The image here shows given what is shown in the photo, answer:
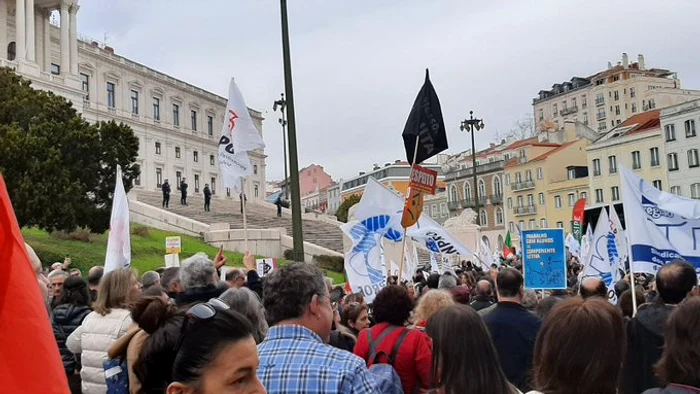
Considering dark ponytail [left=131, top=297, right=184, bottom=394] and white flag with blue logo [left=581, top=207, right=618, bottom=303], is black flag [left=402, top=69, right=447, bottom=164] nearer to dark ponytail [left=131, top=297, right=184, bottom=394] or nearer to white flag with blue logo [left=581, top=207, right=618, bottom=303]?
white flag with blue logo [left=581, top=207, right=618, bottom=303]

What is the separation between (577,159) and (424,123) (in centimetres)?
6124

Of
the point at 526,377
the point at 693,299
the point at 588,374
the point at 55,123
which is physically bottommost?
the point at 526,377

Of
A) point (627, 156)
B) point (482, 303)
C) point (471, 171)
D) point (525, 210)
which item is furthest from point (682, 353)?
point (471, 171)

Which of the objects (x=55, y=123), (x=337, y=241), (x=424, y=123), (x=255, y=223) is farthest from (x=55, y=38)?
(x=424, y=123)

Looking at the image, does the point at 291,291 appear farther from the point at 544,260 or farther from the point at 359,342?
the point at 544,260

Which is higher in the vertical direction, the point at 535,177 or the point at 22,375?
the point at 535,177

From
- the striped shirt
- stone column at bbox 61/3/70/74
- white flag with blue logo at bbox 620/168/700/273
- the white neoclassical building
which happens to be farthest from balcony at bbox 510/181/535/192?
the striped shirt

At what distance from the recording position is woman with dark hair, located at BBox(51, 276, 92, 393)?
5848mm

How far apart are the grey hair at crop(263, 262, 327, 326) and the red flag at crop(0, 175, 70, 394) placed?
1824 millimetres

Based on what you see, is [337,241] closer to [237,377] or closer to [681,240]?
[681,240]

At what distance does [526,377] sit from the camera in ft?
17.1

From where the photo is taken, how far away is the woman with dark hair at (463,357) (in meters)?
3.27

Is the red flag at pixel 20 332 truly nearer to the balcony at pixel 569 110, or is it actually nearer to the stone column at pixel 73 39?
the stone column at pixel 73 39

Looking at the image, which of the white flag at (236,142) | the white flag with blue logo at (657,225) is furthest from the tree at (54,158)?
the white flag with blue logo at (657,225)
